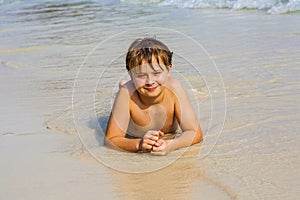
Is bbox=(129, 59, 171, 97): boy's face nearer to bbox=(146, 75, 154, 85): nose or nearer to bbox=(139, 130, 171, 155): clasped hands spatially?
bbox=(146, 75, 154, 85): nose

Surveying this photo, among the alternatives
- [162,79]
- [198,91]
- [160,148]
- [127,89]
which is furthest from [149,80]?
[198,91]

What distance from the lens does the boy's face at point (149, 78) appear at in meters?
2.80

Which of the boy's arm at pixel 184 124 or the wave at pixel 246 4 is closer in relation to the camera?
the boy's arm at pixel 184 124

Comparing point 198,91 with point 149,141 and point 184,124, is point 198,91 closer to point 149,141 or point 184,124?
point 184,124

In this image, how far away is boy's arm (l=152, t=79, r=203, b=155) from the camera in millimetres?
2864

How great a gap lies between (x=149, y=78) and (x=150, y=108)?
37 centimetres

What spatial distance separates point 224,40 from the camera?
611 cm

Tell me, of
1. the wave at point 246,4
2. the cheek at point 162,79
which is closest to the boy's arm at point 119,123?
the cheek at point 162,79

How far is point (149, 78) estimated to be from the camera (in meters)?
2.80

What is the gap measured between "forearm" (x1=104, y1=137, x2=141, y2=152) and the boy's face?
31cm

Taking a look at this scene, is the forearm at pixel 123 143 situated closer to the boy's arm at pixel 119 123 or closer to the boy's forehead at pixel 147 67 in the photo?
the boy's arm at pixel 119 123

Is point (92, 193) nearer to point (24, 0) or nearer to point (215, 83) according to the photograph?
point (215, 83)

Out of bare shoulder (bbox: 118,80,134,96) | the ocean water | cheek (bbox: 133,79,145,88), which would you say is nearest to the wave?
the ocean water

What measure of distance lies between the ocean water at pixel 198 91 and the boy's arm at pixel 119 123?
0.08 m
